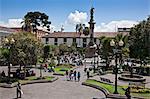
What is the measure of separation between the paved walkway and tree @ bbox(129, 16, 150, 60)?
12917 millimetres

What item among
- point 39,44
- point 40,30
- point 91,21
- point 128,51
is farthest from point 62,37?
point 39,44

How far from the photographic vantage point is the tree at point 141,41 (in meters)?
35.9

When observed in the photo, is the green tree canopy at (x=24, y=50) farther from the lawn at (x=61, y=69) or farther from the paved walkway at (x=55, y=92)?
the lawn at (x=61, y=69)

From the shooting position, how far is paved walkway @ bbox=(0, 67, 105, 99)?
20.8 meters

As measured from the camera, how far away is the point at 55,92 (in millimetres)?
22625

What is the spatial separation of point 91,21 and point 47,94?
49681 mm

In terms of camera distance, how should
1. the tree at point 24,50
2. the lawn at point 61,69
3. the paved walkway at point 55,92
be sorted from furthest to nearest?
1. the lawn at point 61,69
2. the tree at point 24,50
3. the paved walkway at point 55,92

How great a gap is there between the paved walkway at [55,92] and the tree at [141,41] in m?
12.9

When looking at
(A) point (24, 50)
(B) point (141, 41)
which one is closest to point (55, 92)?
(A) point (24, 50)

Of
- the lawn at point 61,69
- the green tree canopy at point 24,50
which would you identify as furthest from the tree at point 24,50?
the lawn at point 61,69

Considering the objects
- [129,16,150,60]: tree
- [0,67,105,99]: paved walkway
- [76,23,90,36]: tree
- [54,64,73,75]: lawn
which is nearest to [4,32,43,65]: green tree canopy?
[0,67,105,99]: paved walkway

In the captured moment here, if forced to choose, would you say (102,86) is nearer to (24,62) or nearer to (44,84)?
(44,84)

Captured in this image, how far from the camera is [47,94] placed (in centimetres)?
2170

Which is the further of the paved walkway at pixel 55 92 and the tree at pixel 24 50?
the tree at pixel 24 50
